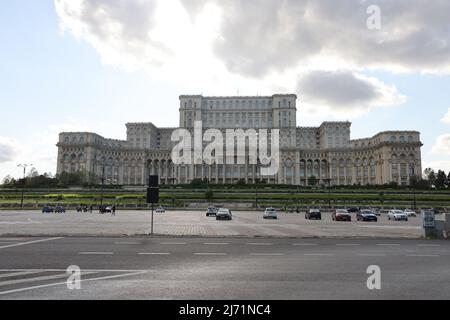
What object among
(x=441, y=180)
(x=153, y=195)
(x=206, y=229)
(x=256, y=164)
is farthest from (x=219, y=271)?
(x=256, y=164)

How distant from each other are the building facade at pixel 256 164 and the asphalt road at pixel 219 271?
450 feet

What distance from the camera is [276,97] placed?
579 feet

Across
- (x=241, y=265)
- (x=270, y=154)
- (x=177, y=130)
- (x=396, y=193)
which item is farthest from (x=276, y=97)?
(x=241, y=265)

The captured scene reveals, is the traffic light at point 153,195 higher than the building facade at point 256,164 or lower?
lower

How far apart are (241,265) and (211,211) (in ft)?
128

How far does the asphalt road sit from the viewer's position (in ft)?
27.9

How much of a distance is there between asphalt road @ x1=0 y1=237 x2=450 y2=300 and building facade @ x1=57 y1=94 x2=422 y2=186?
137261 millimetres

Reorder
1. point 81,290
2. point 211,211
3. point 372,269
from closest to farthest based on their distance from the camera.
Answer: point 81,290 < point 372,269 < point 211,211

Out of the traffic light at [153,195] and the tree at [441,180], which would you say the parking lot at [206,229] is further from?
the tree at [441,180]

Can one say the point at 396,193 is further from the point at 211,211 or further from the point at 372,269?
the point at 372,269

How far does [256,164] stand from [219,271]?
499 feet

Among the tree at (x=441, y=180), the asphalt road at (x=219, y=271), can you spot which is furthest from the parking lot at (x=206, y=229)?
the tree at (x=441, y=180)

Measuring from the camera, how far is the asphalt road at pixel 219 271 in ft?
27.9
